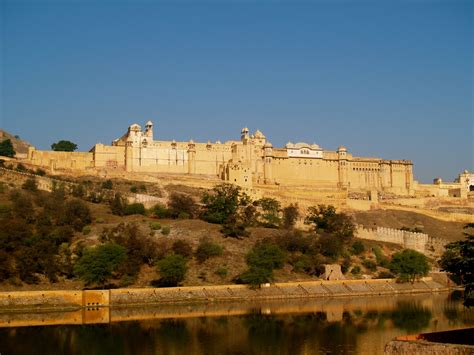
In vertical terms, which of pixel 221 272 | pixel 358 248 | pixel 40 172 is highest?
pixel 40 172

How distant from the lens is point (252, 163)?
2940 inches

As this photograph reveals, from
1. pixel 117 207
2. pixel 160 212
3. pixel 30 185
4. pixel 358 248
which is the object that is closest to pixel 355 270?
pixel 358 248

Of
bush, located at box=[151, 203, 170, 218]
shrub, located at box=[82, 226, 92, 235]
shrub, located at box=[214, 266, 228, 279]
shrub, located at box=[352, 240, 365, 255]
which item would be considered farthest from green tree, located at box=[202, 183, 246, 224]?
shrub, located at box=[214, 266, 228, 279]

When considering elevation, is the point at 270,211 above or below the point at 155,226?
above

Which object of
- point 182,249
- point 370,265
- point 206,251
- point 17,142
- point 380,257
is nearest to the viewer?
point 182,249

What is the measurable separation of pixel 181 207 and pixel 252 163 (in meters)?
22.9

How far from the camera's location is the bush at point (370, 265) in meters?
46.7

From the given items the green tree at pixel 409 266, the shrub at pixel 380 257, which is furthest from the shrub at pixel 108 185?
the green tree at pixel 409 266

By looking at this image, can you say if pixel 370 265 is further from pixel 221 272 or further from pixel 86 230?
pixel 86 230

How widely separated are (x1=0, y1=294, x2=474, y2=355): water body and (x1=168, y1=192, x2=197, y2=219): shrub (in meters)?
16.9

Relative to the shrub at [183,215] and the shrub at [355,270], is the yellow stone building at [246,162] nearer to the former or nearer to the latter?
the shrub at [183,215]

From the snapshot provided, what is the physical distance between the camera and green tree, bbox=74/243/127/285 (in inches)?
1410

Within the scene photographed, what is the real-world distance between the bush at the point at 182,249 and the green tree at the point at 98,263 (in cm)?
475

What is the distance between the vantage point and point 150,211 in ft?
175
